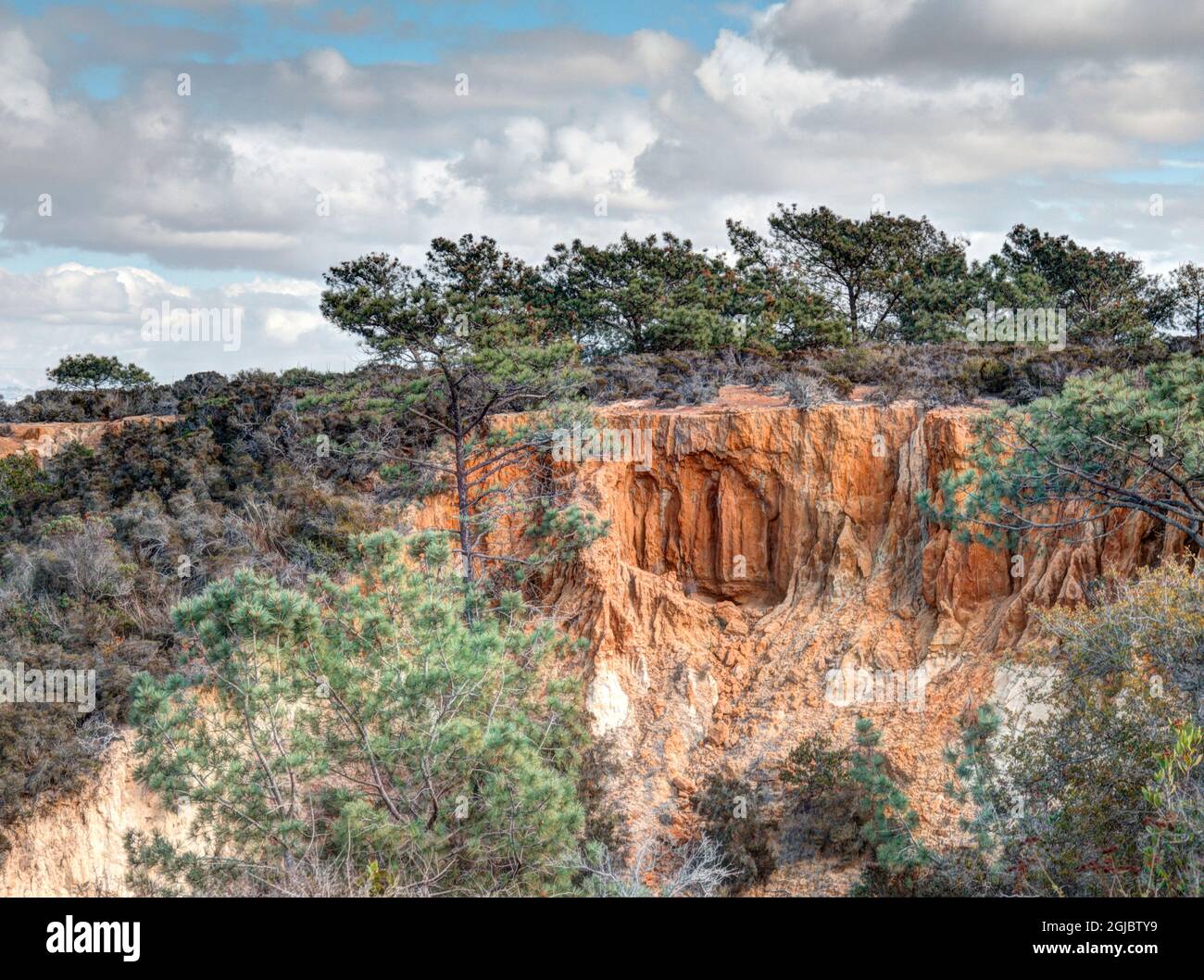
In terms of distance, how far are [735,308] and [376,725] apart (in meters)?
24.2

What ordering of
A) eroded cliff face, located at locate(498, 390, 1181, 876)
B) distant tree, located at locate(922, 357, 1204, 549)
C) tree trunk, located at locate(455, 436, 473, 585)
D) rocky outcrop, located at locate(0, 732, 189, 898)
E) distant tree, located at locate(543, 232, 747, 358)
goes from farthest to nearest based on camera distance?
distant tree, located at locate(543, 232, 747, 358) < tree trunk, located at locate(455, 436, 473, 585) < eroded cliff face, located at locate(498, 390, 1181, 876) < rocky outcrop, located at locate(0, 732, 189, 898) < distant tree, located at locate(922, 357, 1204, 549)

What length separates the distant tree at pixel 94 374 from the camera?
38.4 meters

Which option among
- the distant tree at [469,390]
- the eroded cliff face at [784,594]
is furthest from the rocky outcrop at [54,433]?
the eroded cliff face at [784,594]

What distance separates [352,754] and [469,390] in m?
10.9

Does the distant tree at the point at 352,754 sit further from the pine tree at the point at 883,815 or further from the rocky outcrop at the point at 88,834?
the pine tree at the point at 883,815

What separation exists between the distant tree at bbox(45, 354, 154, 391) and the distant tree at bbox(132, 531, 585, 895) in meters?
30.9

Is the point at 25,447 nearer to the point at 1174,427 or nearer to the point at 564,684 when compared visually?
the point at 564,684

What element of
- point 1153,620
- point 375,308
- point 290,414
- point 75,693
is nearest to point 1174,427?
point 1153,620

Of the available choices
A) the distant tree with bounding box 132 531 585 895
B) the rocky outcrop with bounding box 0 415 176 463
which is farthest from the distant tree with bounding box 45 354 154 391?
the distant tree with bounding box 132 531 585 895

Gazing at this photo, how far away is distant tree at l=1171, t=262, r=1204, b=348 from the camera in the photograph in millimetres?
32344

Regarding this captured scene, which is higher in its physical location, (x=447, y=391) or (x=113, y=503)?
(x=447, y=391)

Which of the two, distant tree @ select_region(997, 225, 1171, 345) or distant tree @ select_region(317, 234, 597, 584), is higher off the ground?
distant tree @ select_region(997, 225, 1171, 345)

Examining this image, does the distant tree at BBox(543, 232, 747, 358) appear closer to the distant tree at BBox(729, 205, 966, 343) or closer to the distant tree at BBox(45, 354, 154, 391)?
the distant tree at BBox(729, 205, 966, 343)

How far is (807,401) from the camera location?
789 inches
